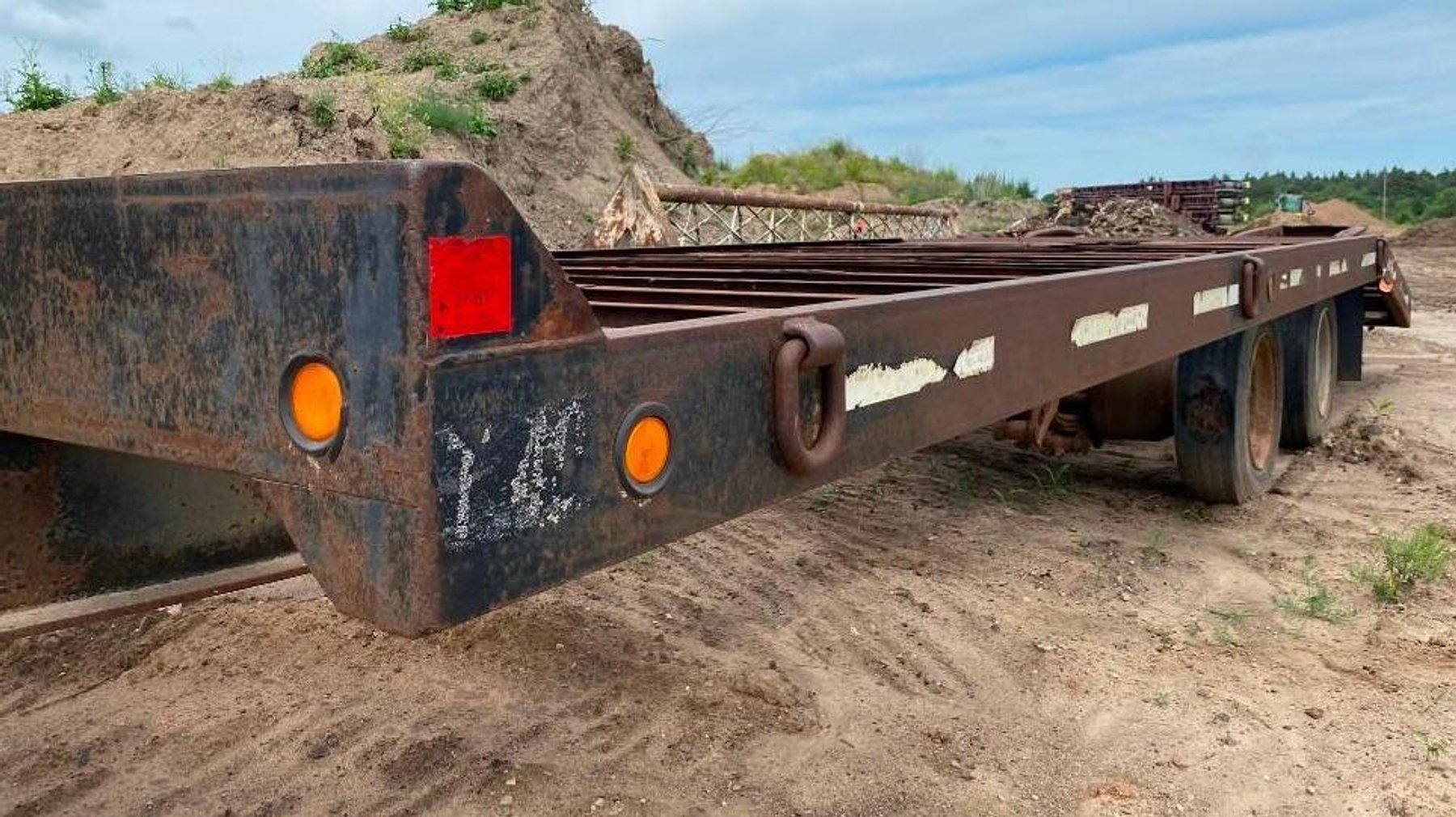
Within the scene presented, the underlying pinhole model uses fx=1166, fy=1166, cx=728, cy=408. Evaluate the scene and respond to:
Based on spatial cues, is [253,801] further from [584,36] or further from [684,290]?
[584,36]

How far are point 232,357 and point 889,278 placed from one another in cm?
162

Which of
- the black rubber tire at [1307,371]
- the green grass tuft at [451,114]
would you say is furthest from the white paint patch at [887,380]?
the green grass tuft at [451,114]

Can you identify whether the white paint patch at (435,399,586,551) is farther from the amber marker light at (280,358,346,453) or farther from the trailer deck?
the trailer deck

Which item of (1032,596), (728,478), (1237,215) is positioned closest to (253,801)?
(728,478)

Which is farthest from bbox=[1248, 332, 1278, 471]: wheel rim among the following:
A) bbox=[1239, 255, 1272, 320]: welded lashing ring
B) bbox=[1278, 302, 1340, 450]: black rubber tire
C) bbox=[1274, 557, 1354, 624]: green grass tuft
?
bbox=[1239, 255, 1272, 320]: welded lashing ring

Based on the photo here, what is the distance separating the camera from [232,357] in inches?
54.4

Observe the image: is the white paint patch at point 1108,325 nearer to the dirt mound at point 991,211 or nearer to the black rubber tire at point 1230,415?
the black rubber tire at point 1230,415

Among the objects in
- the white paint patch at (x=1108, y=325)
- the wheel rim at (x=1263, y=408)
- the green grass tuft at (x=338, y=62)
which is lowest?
the wheel rim at (x=1263, y=408)

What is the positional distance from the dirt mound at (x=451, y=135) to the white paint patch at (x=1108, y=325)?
815 centimetres

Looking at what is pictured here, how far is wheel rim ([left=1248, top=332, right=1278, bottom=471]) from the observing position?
541 centimetres

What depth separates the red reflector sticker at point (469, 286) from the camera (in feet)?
3.82

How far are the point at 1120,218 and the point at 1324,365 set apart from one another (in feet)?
40.7

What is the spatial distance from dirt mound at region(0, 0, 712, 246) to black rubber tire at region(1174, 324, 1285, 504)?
7.21 m

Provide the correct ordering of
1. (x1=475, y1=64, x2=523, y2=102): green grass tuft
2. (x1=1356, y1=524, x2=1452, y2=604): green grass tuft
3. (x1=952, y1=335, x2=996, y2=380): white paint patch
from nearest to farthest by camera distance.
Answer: (x1=952, y1=335, x2=996, y2=380): white paint patch
(x1=1356, y1=524, x2=1452, y2=604): green grass tuft
(x1=475, y1=64, x2=523, y2=102): green grass tuft
